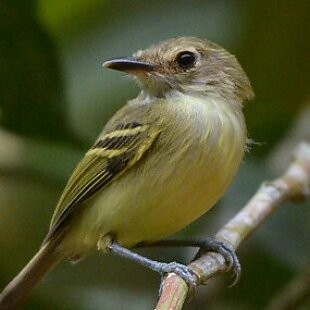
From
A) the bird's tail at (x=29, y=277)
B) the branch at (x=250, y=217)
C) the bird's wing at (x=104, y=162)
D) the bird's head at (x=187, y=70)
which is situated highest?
the bird's head at (x=187, y=70)

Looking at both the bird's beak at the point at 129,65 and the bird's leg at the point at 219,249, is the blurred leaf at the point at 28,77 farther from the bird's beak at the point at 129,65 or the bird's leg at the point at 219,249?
the bird's leg at the point at 219,249

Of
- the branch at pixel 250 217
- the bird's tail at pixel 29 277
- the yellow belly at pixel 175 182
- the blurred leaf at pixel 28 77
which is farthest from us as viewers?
the blurred leaf at pixel 28 77

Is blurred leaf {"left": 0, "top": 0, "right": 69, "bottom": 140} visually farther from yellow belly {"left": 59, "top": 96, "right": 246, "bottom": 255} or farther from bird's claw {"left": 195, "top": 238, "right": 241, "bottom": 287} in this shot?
bird's claw {"left": 195, "top": 238, "right": 241, "bottom": 287}

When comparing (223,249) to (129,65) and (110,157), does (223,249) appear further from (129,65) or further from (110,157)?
(129,65)

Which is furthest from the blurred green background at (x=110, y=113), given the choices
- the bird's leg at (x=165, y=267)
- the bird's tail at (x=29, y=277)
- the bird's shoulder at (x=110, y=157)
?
the bird's leg at (x=165, y=267)

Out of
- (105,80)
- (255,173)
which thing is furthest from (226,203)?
(105,80)

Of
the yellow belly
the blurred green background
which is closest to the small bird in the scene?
the yellow belly
